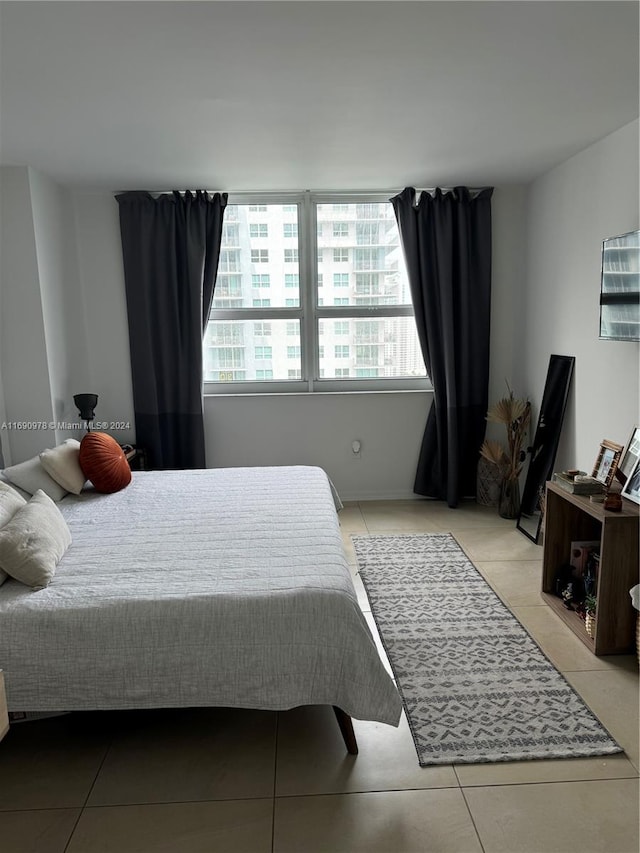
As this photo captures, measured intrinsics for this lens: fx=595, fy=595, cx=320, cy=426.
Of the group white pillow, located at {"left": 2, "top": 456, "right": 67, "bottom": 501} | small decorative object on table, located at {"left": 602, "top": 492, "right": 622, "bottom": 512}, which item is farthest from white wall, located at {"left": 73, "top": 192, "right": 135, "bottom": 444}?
small decorative object on table, located at {"left": 602, "top": 492, "right": 622, "bottom": 512}

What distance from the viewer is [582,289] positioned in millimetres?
3652

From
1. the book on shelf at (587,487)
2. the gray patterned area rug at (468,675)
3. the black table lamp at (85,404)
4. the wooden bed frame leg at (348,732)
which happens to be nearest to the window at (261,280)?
the black table lamp at (85,404)

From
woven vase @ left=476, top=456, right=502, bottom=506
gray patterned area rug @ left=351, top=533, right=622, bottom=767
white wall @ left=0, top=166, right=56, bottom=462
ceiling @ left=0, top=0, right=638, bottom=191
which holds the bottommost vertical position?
gray patterned area rug @ left=351, top=533, right=622, bottom=767

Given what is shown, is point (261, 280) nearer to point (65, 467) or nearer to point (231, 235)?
point (231, 235)

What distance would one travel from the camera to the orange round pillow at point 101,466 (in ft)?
11.0

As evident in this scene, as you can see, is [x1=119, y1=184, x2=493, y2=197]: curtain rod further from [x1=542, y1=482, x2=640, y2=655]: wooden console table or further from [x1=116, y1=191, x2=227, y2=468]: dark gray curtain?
[x1=542, y1=482, x2=640, y2=655]: wooden console table

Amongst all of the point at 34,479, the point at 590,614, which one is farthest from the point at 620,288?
the point at 34,479

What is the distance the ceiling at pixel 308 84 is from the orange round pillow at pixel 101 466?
166 cm

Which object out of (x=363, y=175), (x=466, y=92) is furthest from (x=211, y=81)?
(x=363, y=175)

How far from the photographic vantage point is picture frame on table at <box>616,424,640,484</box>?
2.88 m

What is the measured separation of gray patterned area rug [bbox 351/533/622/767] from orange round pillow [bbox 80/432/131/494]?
1.52 meters

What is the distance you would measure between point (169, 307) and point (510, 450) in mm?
2791

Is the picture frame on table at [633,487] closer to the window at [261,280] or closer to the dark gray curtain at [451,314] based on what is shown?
the dark gray curtain at [451,314]

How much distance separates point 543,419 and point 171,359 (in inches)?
109
